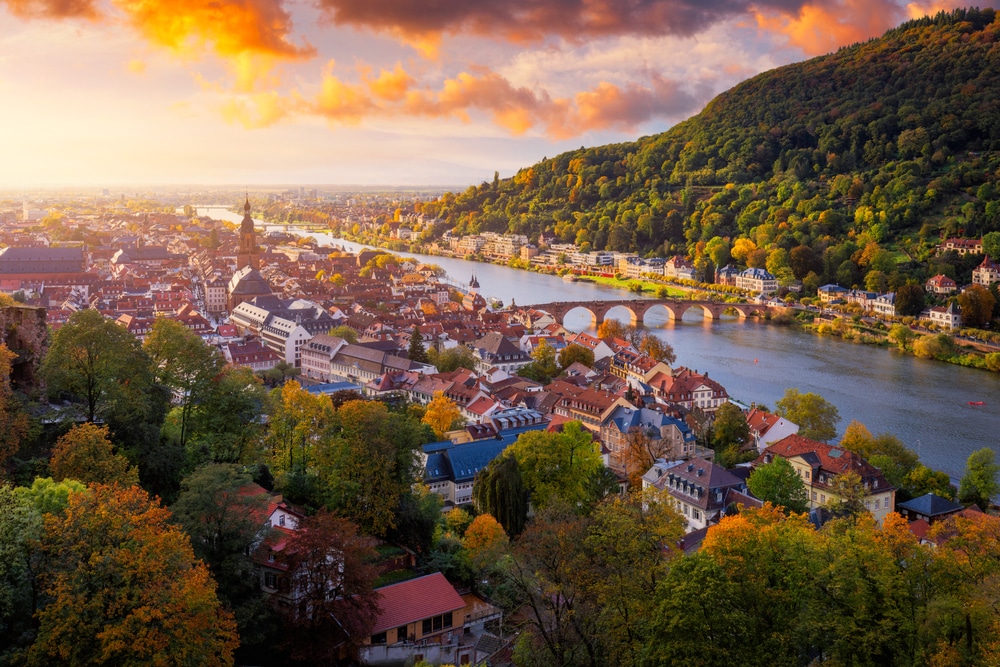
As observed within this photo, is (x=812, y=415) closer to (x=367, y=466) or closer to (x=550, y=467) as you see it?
(x=550, y=467)

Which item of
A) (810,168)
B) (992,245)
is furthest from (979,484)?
(810,168)

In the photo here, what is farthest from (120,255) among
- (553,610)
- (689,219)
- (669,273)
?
(553,610)

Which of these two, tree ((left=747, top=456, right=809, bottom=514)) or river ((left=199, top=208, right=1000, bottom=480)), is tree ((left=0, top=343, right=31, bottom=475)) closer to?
tree ((left=747, top=456, right=809, bottom=514))

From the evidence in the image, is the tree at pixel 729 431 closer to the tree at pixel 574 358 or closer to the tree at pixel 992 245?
the tree at pixel 574 358

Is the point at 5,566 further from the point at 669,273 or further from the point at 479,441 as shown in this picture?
the point at 669,273

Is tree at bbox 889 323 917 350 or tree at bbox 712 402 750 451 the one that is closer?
tree at bbox 712 402 750 451

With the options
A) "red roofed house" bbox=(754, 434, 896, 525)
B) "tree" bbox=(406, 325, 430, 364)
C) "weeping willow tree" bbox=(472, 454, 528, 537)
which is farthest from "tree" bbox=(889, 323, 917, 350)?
"weeping willow tree" bbox=(472, 454, 528, 537)
